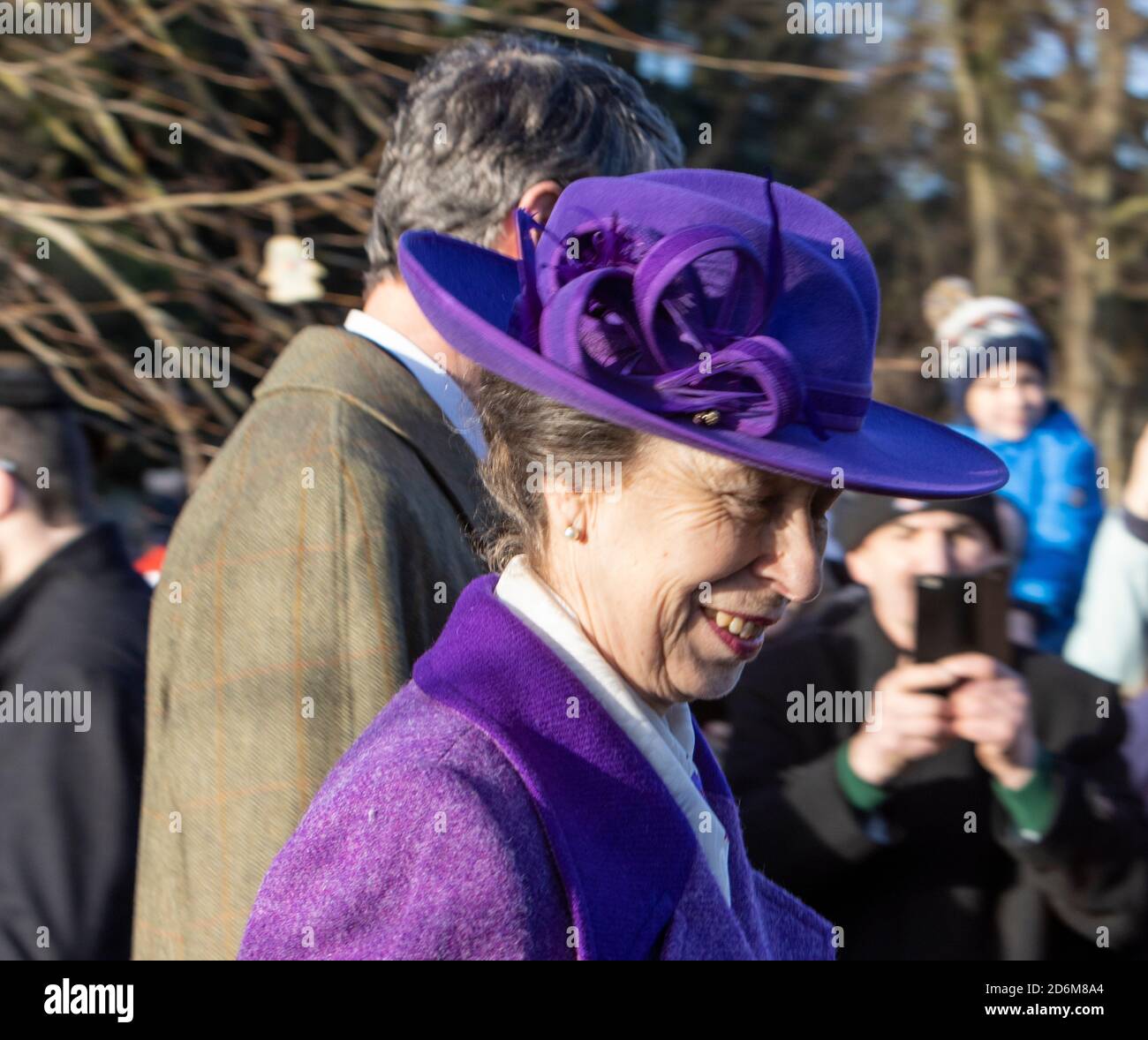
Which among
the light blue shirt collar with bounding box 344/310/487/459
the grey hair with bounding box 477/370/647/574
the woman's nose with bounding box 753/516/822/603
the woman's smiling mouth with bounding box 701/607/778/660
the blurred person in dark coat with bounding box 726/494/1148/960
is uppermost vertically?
the light blue shirt collar with bounding box 344/310/487/459

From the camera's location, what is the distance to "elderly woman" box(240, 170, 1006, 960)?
1.26 meters

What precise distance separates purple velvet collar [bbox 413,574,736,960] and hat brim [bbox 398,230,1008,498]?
23 centimetres

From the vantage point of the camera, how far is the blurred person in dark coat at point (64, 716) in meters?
2.59

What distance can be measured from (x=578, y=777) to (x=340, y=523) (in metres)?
0.62

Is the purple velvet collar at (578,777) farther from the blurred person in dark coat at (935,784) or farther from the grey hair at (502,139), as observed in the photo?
the blurred person in dark coat at (935,784)

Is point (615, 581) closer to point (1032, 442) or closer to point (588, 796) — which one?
point (588, 796)

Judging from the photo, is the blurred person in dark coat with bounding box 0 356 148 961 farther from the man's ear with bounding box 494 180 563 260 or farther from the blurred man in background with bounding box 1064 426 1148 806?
the blurred man in background with bounding box 1064 426 1148 806

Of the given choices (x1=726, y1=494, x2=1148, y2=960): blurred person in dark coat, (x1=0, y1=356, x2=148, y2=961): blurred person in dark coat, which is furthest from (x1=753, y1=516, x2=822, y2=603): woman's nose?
(x1=0, y1=356, x2=148, y2=961): blurred person in dark coat

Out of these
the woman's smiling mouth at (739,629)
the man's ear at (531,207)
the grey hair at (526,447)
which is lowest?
the woman's smiling mouth at (739,629)

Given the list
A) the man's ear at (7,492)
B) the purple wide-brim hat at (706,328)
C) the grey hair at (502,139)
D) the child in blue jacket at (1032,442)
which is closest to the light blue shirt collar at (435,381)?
the grey hair at (502,139)

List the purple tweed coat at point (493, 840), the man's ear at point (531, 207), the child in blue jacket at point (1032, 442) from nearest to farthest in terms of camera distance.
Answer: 1. the purple tweed coat at point (493, 840)
2. the man's ear at point (531, 207)
3. the child in blue jacket at point (1032, 442)

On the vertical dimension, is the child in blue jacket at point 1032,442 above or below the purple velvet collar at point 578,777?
above

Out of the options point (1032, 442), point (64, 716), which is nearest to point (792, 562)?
point (64, 716)
